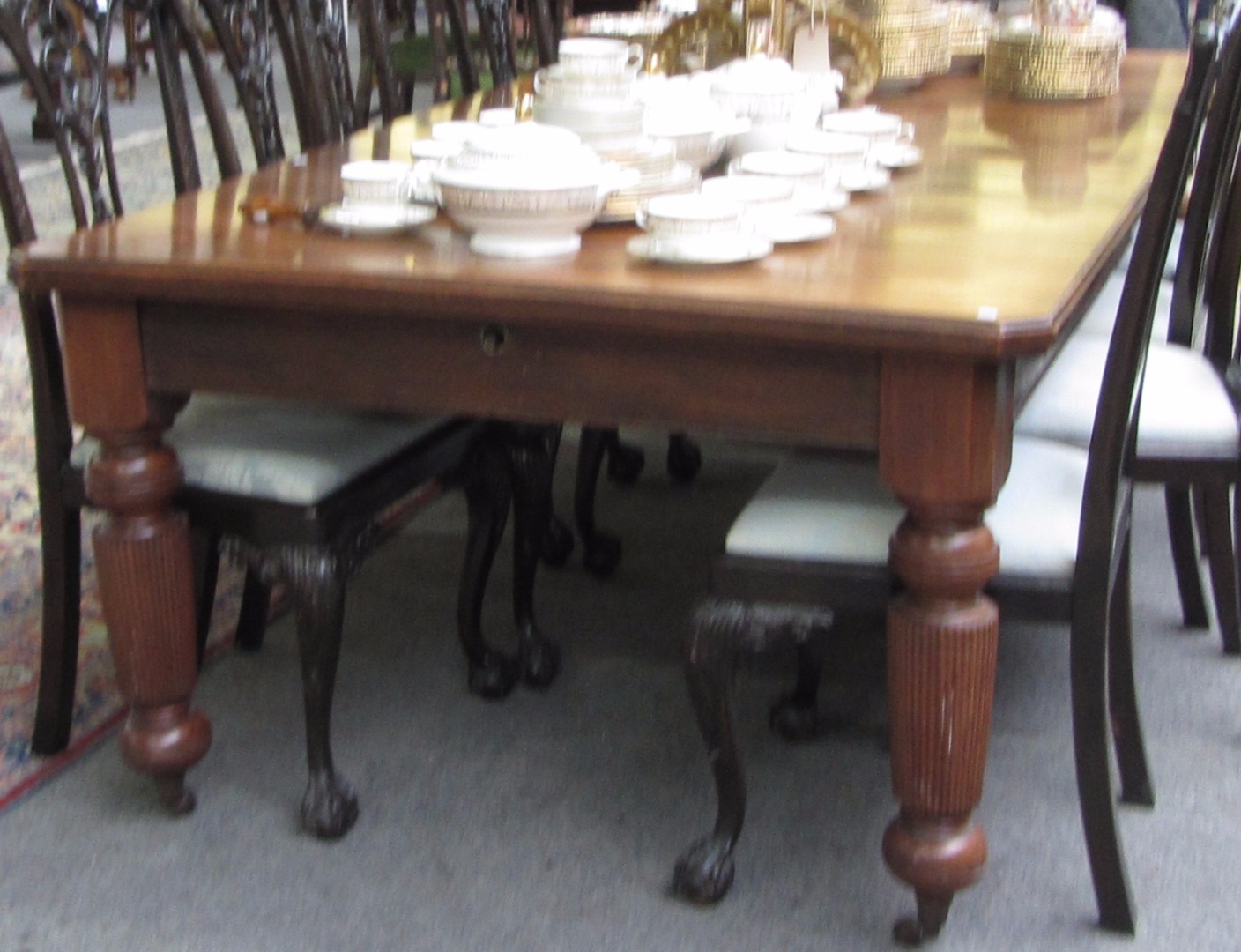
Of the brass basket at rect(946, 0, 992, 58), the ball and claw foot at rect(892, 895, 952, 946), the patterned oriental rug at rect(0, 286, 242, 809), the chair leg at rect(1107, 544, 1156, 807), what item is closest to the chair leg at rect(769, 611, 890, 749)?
the chair leg at rect(1107, 544, 1156, 807)

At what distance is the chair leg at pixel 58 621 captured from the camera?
1.65 m

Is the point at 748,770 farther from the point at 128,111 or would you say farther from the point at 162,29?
the point at 128,111

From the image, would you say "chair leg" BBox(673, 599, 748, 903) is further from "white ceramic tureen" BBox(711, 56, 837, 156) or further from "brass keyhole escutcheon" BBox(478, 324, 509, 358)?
"white ceramic tureen" BBox(711, 56, 837, 156)

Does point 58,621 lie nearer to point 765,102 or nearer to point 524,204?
point 524,204

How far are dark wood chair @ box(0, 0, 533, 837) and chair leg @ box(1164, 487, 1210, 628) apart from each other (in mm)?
938

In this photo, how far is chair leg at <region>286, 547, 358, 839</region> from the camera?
4.93ft

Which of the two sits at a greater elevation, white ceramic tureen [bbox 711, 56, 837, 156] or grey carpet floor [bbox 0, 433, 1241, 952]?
white ceramic tureen [bbox 711, 56, 837, 156]

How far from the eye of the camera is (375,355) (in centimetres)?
134

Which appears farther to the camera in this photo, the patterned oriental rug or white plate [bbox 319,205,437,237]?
the patterned oriental rug

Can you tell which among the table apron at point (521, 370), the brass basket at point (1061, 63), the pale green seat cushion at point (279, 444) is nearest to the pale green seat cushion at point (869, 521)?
the table apron at point (521, 370)

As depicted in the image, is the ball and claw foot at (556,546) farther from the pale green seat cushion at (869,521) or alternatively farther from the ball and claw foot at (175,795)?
the pale green seat cushion at (869,521)

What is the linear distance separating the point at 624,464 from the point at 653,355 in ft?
4.73

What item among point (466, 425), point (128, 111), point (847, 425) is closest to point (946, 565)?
point (847, 425)

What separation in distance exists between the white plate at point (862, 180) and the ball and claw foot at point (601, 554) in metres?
0.85
